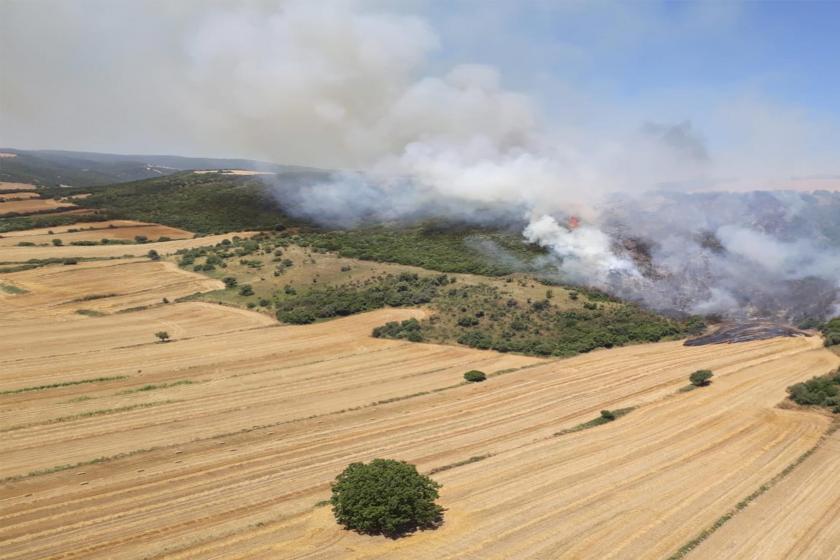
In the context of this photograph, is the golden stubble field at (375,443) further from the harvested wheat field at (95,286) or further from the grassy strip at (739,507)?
the harvested wheat field at (95,286)

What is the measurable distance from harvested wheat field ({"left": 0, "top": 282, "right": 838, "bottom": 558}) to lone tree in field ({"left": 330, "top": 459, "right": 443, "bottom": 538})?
1.92 feet

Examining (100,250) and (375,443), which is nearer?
(375,443)

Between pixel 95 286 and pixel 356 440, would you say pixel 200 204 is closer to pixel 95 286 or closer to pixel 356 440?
pixel 95 286

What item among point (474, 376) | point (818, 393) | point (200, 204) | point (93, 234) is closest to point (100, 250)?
point (93, 234)

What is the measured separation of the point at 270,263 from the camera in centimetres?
7594

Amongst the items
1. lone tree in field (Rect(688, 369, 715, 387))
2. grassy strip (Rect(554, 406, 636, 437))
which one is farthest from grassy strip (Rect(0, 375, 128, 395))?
lone tree in field (Rect(688, 369, 715, 387))

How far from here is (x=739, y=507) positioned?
82.4 ft

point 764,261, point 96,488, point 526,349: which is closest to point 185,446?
point 96,488

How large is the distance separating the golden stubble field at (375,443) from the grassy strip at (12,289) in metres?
9.32

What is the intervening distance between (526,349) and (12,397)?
34.8m

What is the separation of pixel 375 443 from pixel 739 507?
1605 centimetres

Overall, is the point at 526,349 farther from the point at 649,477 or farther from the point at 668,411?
the point at 649,477

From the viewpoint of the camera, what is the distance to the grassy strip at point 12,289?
203ft

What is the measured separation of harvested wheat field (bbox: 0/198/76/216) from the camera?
373ft
